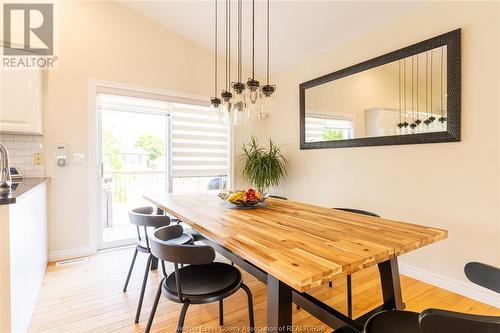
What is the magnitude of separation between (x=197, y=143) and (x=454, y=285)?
11.3ft

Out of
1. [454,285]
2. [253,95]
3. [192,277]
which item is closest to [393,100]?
[253,95]

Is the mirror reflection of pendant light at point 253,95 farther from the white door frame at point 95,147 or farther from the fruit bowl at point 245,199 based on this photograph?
the white door frame at point 95,147

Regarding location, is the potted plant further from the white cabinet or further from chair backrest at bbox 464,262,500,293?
chair backrest at bbox 464,262,500,293

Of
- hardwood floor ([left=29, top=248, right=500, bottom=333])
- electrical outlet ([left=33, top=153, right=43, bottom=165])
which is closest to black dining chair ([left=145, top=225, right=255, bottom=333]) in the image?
hardwood floor ([left=29, top=248, right=500, bottom=333])

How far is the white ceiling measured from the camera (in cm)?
268

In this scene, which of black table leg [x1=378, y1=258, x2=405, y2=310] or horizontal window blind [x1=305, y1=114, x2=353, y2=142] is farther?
horizontal window blind [x1=305, y1=114, x2=353, y2=142]

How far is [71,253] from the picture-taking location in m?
3.09

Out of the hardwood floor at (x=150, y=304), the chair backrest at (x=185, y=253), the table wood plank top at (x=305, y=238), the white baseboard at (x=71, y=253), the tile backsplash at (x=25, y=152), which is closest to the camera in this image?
the table wood plank top at (x=305, y=238)

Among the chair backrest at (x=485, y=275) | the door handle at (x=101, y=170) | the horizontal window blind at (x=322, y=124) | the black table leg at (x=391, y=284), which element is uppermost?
the horizontal window blind at (x=322, y=124)

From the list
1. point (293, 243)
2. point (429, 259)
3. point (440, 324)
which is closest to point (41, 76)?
point (293, 243)

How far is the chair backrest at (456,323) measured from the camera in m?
0.71

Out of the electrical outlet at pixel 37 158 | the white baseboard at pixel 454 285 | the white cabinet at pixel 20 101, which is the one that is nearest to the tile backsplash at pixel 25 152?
the electrical outlet at pixel 37 158

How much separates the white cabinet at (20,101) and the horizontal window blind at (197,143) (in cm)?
153

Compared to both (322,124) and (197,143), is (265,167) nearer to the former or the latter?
(322,124)
